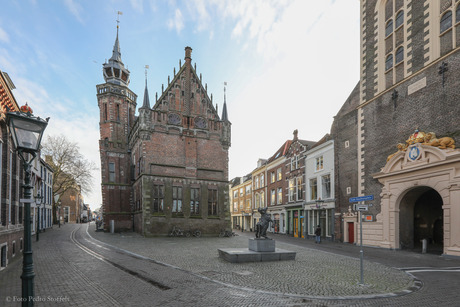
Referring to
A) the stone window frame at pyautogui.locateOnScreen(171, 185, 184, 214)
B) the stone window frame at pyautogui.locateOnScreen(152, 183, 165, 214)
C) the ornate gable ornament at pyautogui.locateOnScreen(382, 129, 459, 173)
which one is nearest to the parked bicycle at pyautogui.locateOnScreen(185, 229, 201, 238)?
the stone window frame at pyautogui.locateOnScreen(171, 185, 184, 214)

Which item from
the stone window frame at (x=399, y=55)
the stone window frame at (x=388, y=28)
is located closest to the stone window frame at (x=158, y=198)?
the stone window frame at (x=399, y=55)

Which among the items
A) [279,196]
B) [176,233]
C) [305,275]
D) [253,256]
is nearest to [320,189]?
[279,196]

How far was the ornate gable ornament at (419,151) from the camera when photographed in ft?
53.1

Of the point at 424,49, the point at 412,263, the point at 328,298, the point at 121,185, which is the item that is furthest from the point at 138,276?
the point at 121,185

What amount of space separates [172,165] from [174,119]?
5.23m

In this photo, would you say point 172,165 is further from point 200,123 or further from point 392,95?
point 392,95

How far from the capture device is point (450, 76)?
53.7 ft

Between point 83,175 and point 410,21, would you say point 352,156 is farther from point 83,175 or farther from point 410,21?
point 83,175

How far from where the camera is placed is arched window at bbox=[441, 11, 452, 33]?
16783mm

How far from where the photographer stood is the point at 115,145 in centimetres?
3778

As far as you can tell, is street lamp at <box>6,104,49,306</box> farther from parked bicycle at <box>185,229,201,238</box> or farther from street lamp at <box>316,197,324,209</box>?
street lamp at <box>316,197,324,209</box>

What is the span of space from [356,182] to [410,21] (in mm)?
12422

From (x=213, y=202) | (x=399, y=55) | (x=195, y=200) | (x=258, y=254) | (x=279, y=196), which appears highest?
(x=399, y=55)

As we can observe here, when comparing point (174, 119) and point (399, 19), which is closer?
point (399, 19)
